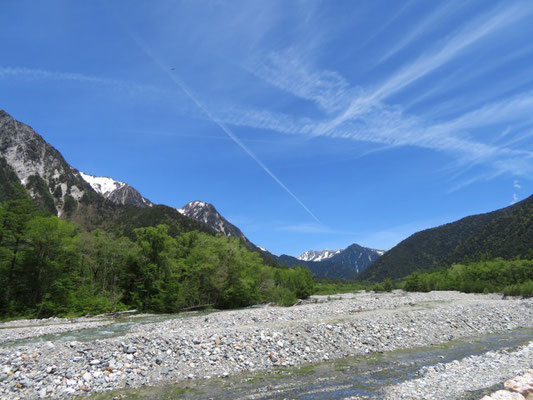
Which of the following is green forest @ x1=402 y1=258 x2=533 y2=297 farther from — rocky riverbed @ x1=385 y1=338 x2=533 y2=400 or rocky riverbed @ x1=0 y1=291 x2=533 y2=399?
rocky riverbed @ x1=385 y1=338 x2=533 y2=400

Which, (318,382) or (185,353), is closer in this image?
(318,382)

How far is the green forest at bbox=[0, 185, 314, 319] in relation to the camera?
3825 centimetres

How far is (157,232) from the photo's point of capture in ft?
152

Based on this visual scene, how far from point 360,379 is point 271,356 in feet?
14.8

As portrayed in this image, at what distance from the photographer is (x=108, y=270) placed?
50.1m

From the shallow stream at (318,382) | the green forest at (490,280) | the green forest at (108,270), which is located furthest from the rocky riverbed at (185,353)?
the green forest at (490,280)

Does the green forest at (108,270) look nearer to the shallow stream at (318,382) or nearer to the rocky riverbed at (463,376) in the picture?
the shallow stream at (318,382)

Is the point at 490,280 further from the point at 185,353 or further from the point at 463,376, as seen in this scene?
the point at 185,353

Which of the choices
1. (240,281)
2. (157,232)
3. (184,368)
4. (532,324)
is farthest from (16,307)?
(532,324)

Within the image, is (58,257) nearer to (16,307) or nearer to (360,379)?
(16,307)

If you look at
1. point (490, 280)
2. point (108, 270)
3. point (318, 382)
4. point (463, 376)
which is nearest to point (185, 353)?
point (318, 382)

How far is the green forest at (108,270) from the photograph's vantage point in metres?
38.2

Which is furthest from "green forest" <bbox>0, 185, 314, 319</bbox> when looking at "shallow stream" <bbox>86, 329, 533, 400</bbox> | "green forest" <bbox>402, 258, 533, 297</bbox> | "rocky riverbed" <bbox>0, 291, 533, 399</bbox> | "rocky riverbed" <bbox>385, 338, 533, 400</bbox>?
"green forest" <bbox>402, 258, 533, 297</bbox>

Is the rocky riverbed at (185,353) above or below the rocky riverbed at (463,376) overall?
above
